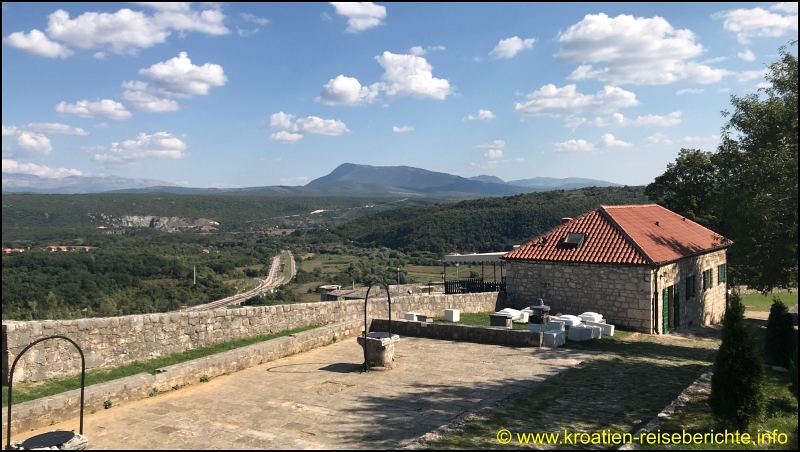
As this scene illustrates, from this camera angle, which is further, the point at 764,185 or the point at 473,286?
the point at 473,286

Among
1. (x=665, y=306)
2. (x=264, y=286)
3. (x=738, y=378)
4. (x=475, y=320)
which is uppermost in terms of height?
(x=738, y=378)

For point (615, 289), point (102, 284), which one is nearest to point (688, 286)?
point (615, 289)

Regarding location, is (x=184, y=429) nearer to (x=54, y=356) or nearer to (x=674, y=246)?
(x=54, y=356)

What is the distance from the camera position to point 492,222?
70.0 m

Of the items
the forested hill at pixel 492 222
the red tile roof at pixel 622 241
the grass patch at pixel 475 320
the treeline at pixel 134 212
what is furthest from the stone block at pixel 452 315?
the treeline at pixel 134 212

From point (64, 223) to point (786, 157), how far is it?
112568 mm

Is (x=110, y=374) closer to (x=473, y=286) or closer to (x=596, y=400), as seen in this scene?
(x=596, y=400)

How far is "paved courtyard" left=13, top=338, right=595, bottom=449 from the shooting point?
7418mm

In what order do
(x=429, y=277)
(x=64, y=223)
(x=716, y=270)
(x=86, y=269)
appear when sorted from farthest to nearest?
(x=64, y=223), (x=429, y=277), (x=86, y=269), (x=716, y=270)

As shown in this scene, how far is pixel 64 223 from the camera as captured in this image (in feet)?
328

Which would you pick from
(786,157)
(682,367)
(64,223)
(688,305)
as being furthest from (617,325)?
(64,223)

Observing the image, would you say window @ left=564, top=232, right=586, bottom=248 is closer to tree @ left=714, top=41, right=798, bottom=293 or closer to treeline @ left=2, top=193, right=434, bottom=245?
tree @ left=714, top=41, right=798, bottom=293

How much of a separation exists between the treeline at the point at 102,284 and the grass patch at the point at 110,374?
71.6 feet

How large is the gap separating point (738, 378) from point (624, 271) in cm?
1113
